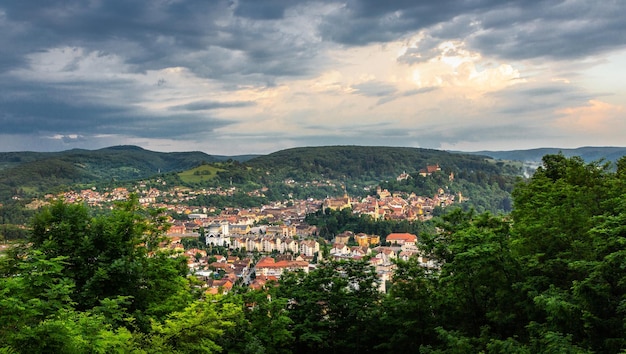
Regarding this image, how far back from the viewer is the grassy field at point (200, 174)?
165 meters

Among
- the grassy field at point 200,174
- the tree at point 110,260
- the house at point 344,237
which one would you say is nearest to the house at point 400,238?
the house at point 344,237

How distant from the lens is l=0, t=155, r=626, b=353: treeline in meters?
7.97

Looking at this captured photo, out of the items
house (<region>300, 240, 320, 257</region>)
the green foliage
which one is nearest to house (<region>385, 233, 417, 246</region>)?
the green foliage

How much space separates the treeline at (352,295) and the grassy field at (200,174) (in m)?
154

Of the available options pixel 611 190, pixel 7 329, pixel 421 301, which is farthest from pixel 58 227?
pixel 611 190

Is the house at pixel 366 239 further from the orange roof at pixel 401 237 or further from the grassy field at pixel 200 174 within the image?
the grassy field at pixel 200 174

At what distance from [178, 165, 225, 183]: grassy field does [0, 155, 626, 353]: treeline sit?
154 m

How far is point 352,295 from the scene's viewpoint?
14.1 metres

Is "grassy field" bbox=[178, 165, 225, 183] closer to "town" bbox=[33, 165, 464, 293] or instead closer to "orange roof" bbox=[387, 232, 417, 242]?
"town" bbox=[33, 165, 464, 293]

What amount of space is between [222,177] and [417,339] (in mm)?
162988

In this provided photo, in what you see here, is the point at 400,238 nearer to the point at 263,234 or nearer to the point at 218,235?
the point at 263,234

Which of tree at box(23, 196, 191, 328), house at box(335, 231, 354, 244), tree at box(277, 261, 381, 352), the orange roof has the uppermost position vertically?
tree at box(23, 196, 191, 328)

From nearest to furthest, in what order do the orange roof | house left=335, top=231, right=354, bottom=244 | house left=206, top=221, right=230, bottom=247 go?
1. the orange roof
2. house left=335, top=231, right=354, bottom=244
3. house left=206, top=221, right=230, bottom=247

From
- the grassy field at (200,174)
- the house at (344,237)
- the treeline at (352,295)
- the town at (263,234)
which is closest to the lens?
the treeline at (352,295)
